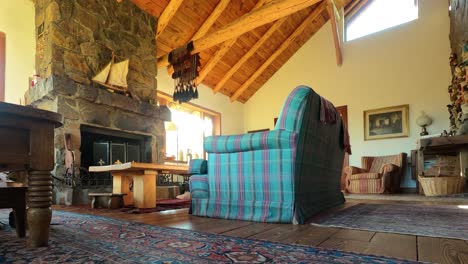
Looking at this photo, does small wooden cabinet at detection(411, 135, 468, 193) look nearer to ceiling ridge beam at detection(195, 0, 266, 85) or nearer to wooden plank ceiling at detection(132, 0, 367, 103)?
wooden plank ceiling at detection(132, 0, 367, 103)

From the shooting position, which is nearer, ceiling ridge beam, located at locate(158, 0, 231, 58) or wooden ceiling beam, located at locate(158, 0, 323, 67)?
wooden ceiling beam, located at locate(158, 0, 323, 67)

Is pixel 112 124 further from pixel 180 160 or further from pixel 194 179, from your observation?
pixel 194 179

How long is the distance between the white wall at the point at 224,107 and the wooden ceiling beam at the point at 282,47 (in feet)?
0.99

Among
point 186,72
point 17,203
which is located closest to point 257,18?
point 186,72

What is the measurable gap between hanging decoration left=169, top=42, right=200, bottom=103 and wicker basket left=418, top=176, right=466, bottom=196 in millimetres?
3972

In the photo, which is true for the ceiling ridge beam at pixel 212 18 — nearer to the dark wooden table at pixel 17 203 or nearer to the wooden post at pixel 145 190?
the wooden post at pixel 145 190

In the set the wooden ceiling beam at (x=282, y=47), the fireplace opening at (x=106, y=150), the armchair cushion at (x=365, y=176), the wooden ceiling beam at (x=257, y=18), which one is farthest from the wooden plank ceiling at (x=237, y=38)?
the armchair cushion at (x=365, y=176)

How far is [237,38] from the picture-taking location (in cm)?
652

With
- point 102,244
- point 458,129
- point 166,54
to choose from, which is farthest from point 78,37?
point 458,129

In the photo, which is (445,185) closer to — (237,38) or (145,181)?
(145,181)

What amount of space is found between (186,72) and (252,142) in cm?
360

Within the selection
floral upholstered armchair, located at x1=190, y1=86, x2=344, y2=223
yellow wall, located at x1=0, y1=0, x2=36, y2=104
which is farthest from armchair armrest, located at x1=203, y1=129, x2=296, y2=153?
yellow wall, located at x1=0, y1=0, x2=36, y2=104

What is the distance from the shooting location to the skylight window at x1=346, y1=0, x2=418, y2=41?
21.4 ft

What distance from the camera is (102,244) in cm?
130
